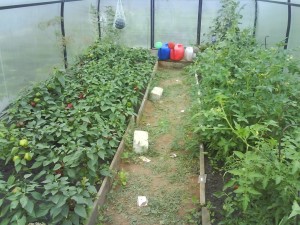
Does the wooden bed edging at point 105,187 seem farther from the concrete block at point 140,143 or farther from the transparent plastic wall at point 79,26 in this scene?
the transparent plastic wall at point 79,26

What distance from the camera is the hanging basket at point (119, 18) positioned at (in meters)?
6.57

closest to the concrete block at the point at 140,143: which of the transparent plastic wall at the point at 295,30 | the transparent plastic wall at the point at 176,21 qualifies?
the transparent plastic wall at the point at 295,30

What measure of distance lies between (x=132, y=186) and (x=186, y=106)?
2199 mm

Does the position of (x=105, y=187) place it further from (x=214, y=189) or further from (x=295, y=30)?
(x=295, y=30)

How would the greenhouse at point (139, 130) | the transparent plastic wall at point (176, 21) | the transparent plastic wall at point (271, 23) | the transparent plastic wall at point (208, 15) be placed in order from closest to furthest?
the greenhouse at point (139, 130) → the transparent plastic wall at point (271, 23) → the transparent plastic wall at point (208, 15) → the transparent plastic wall at point (176, 21)

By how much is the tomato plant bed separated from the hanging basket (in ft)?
6.79

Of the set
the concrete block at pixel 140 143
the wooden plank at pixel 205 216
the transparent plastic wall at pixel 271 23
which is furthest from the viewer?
the transparent plastic wall at pixel 271 23

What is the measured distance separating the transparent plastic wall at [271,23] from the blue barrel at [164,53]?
206cm

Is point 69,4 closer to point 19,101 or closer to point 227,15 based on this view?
point 19,101

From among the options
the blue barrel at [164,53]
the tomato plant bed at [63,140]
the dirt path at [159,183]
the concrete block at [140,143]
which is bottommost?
the dirt path at [159,183]

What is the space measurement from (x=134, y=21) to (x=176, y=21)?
3.47 feet

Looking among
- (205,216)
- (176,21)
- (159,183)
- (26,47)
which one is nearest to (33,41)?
(26,47)

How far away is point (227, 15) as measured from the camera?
649 centimetres

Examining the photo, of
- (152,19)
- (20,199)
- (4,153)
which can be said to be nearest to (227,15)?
(152,19)
